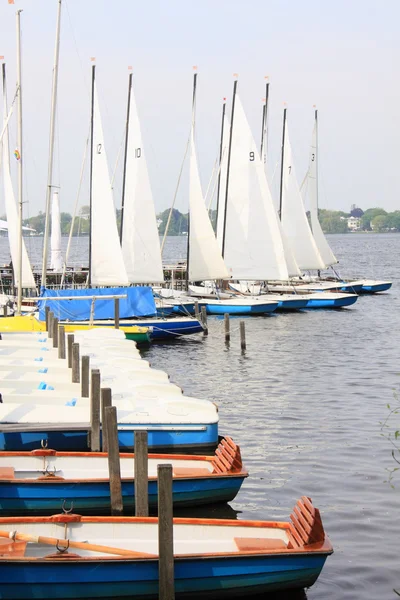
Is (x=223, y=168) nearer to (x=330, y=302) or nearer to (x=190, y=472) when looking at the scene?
(x=330, y=302)

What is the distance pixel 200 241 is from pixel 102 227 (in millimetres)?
8384

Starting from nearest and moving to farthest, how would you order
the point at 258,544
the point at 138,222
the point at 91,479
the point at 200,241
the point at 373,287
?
the point at 258,544
the point at 91,479
the point at 138,222
the point at 200,241
the point at 373,287

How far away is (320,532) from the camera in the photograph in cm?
1285

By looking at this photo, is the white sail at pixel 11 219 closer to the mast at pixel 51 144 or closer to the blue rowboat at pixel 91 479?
the mast at pixel 51 144

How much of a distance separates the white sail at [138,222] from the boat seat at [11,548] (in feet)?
113

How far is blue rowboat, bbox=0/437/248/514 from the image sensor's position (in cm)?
1543

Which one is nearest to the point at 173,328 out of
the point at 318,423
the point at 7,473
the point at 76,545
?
the point at 318,423

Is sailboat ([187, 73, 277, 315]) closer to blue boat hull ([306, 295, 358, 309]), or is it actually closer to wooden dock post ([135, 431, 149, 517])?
blue boat hull ([306, 295, 358, 309])

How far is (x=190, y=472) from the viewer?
16406 mm

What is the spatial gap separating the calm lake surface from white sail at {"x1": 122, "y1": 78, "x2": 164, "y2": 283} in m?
4.58

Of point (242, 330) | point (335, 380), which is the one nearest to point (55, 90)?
point (242, 330)

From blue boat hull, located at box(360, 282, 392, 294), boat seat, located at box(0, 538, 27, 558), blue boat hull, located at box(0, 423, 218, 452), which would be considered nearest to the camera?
boat seat, located at box(0, 538, 27, 558)

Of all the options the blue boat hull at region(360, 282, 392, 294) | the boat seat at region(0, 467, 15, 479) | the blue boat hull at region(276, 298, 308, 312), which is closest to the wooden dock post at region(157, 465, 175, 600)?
the boat seat at region(0, 467, 15, 479)

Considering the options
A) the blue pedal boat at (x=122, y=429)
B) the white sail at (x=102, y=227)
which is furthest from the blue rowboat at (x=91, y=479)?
the white sail at (x=102, y=227)
